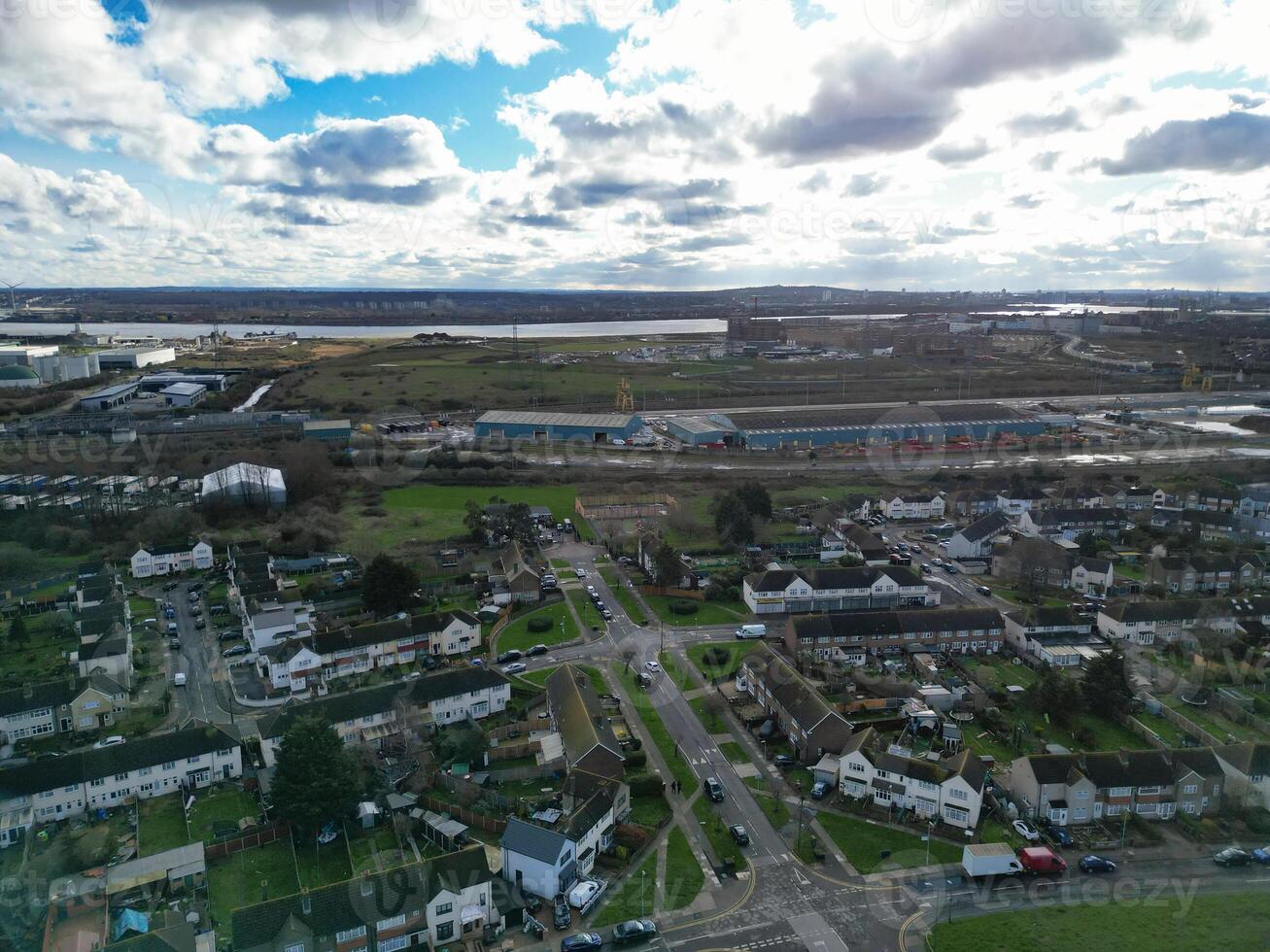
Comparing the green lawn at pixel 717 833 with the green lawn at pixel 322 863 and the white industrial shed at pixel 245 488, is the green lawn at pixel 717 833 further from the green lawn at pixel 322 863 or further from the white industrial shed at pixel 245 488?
the white industrial shed at pixel 245 488

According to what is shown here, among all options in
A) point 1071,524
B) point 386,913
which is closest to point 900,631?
point 1071,524

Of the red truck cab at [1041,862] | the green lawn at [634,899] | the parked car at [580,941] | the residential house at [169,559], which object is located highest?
the residential house at [169,559]

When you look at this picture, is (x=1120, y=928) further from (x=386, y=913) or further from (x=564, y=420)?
(x=564, y=420)

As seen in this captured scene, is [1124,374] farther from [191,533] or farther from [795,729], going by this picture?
[191,533]

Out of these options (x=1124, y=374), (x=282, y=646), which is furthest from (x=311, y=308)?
(x=282, y=646)

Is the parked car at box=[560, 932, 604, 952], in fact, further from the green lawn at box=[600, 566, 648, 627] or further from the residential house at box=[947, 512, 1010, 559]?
the residential house at box=[947, 512, 1010, 559]

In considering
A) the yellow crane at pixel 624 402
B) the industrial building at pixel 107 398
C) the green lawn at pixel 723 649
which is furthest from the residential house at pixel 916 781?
the industrial building at pixel 107 398
